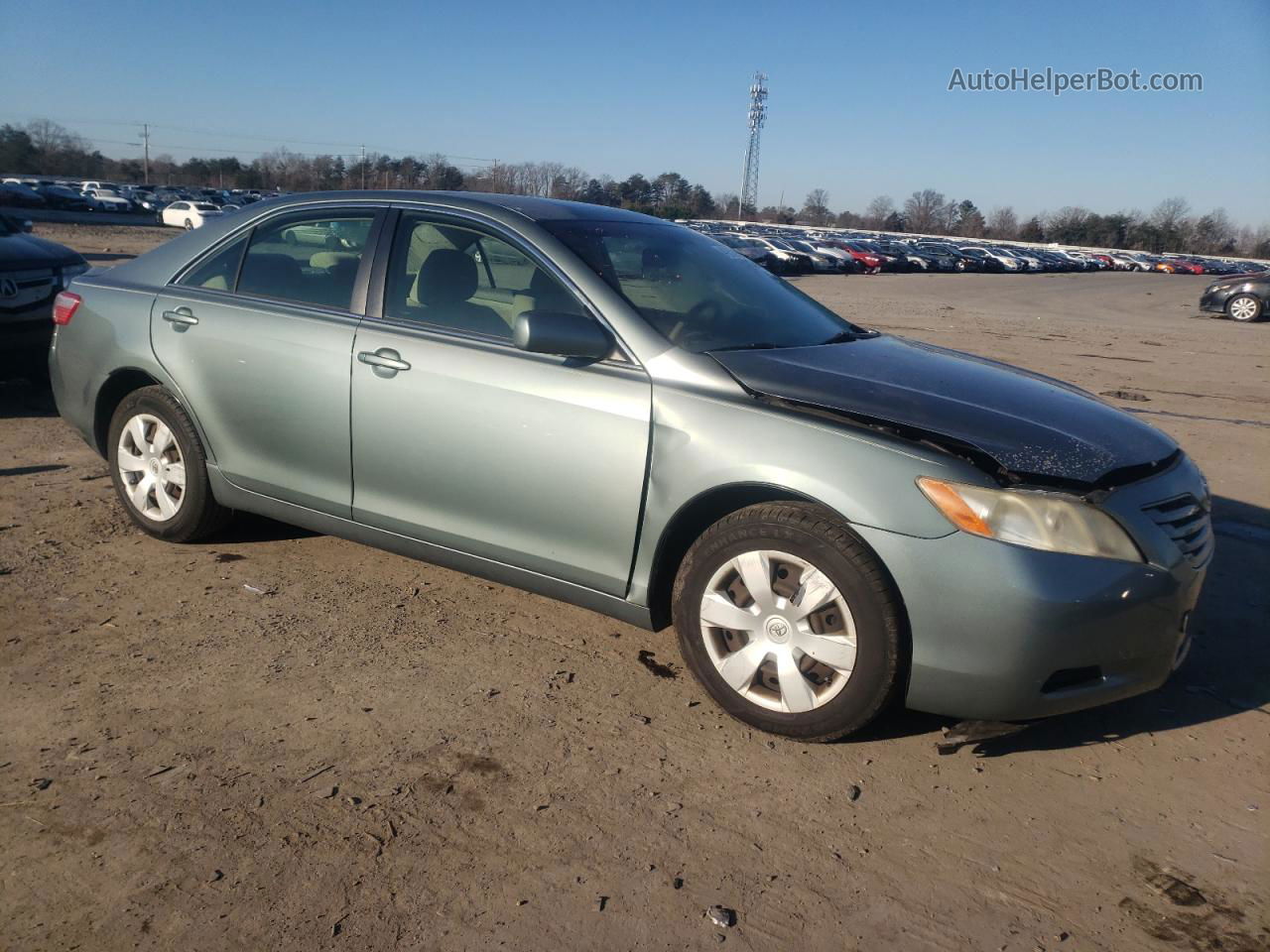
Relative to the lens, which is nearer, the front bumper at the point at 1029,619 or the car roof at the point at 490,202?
the front bumper at the point at 1029,619

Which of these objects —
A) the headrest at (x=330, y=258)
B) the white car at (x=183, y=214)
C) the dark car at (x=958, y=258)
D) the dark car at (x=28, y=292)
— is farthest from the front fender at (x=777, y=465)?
the dark car at (x=958, y=258)

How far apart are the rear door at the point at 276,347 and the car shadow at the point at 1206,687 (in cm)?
253

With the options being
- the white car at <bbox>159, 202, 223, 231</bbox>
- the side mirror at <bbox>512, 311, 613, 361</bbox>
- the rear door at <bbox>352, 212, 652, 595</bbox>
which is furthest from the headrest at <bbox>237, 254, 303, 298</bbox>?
the white car at <bbox>159, 202, 223, 231</bbox>

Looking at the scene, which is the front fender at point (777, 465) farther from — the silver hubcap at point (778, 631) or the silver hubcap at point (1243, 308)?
the silver hubcap at point (1243, 308)

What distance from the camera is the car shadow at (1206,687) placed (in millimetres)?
3520

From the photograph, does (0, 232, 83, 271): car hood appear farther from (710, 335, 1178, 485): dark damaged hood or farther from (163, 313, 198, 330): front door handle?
(710, 335, 1178, 485): dark damaged hood

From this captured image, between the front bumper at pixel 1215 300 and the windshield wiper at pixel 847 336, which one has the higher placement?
the windshield wiper at pixel 847 336

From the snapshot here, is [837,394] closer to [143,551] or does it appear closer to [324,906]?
[324,906]

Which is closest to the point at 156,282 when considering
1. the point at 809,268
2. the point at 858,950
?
the point at 858,950

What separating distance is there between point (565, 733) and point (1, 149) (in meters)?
117

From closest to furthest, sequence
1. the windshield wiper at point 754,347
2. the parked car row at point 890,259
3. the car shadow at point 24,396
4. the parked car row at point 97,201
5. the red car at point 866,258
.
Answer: the windshield wiper at point 754,347, the car shadow at point 24,396, the parked car row at point 890,259, the parked car row at point 97,201, the red car at point 866,258

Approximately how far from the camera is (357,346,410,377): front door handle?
3.98 m

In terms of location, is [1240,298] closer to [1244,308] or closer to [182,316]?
[1244,308]

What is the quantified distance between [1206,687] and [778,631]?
1864 mm
